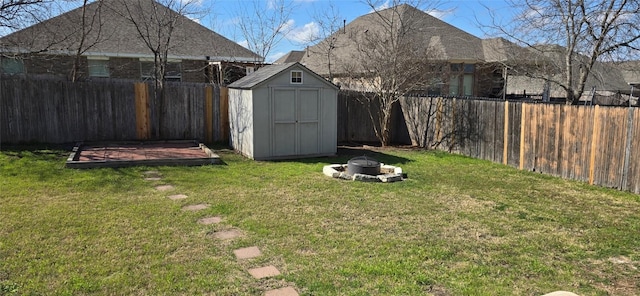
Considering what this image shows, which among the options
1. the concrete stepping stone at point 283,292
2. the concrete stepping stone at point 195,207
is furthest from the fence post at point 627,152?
the concrete stepping stone at point 195,207

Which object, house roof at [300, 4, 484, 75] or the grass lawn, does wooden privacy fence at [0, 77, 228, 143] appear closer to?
the grass lawn

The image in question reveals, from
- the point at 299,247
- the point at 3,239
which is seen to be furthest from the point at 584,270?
the point at 3,239

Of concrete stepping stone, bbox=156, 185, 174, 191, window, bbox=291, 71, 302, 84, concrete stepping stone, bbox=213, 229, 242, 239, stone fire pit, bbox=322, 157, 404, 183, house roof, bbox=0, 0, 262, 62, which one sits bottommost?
concrete stepping stone, bbox=213, 229, 242, 239

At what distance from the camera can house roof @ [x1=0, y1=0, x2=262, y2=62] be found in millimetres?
14922

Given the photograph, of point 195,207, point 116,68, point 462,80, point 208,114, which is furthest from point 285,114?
point 462,80

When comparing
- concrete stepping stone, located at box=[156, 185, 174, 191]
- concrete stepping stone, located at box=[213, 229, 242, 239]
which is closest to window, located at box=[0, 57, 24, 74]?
concrete stepping stone, located at box=[156, 185, 174, 191]

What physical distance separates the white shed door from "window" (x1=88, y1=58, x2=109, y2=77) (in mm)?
9656

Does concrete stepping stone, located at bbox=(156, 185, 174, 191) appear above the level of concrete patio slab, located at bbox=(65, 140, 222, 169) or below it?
below

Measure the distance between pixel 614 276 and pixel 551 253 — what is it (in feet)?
2.01

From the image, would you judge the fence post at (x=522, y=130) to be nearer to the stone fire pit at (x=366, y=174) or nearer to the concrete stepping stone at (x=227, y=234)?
the stone fire pit at (x=366, y=174)

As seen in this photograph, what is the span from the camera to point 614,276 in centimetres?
402

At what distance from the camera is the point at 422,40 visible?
19516 mm

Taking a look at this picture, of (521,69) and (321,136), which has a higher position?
(521,69)

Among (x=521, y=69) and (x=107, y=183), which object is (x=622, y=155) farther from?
(x=107, y=183)
